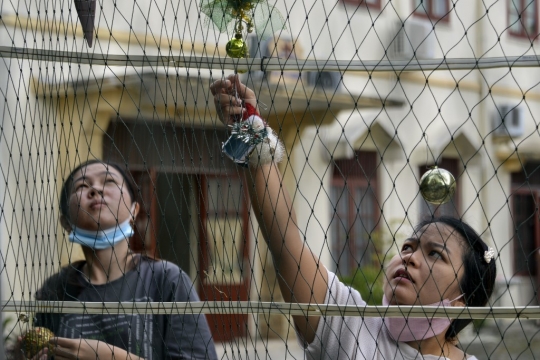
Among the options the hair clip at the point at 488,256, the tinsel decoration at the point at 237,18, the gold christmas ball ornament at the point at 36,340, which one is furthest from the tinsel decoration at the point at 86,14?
the hair clip at the point at 488,256

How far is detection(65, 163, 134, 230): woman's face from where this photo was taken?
7.57 ft

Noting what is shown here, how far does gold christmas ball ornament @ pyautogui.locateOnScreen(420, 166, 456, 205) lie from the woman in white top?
A: 84 millimetres

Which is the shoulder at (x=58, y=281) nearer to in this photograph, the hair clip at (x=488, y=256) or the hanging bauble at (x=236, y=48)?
the hanging bauble at (x=236, y=48)

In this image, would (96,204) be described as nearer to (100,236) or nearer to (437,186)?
(100,236)

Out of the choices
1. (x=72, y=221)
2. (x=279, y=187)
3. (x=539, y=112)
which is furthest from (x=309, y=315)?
(x=539, y=112)

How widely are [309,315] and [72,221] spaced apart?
0.72m

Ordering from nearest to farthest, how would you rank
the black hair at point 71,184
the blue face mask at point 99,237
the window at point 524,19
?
the blue face mask at point 99,237, the black hair at point 71,184, the window at point 524,19

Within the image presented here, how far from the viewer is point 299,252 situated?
1.96 meters

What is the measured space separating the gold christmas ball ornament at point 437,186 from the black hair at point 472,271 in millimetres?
47

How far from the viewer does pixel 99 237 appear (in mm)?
2295

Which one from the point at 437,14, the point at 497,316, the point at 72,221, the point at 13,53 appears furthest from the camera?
the point at 437,14

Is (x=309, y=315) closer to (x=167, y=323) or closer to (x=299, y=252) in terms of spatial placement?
(x=299, y=252)

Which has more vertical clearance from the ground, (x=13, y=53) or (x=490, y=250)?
(x=13, y=53)

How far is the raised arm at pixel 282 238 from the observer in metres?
1.95
